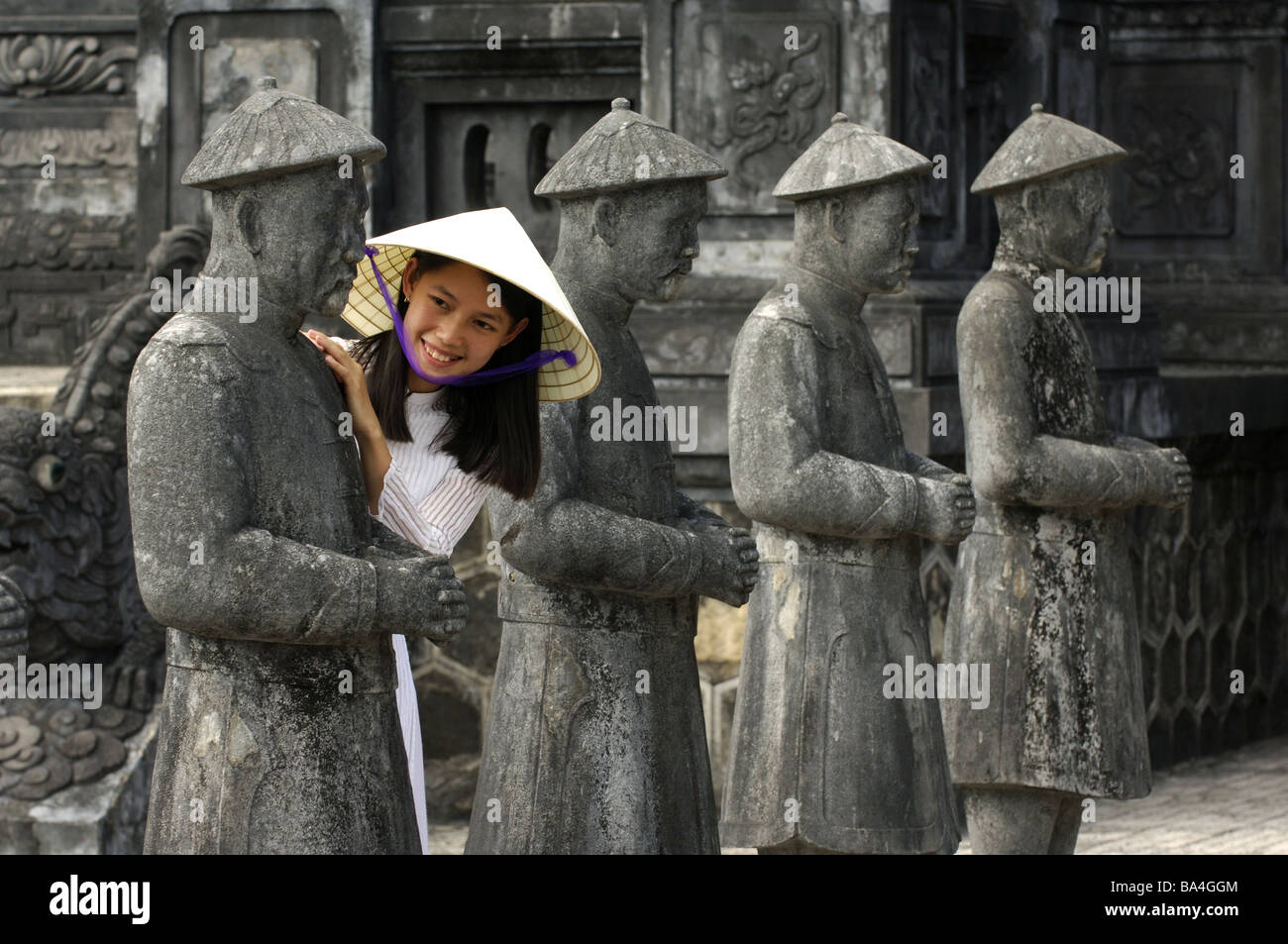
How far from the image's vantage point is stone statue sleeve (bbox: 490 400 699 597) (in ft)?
15.6

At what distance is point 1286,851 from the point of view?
764 centimetres

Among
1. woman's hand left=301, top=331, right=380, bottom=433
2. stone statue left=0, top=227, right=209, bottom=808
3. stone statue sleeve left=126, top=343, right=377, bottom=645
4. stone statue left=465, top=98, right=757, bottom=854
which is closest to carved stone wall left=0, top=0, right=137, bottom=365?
A: stone statue left=0, top=227, right=209, bottom=808

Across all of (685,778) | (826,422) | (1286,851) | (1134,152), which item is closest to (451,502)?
(685,778)

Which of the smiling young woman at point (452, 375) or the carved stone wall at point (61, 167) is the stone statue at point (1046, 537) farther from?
the carved stone wall at point (61, 167)

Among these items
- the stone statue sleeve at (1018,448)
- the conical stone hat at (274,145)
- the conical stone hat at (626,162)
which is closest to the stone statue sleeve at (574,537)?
the conical stone hat at (626,162)

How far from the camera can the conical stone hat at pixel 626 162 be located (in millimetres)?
4957

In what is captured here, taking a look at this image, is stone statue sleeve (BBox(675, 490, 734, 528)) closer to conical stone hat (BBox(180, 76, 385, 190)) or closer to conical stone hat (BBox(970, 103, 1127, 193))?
conical stone hat (BBox(180, 76, 385, 190))

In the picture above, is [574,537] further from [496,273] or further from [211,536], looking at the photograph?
[211,536]

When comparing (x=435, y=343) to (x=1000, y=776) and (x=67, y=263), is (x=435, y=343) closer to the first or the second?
(x=1000, y=776)

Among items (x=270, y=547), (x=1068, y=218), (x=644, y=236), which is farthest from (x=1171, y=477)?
(x=270, y=547)

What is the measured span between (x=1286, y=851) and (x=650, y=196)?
373 centimetres

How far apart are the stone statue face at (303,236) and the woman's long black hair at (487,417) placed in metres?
0.37

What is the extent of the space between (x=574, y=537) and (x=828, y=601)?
0.98 metres

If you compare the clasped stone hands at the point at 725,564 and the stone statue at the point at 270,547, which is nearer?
the stone statue at the point at 270,547
